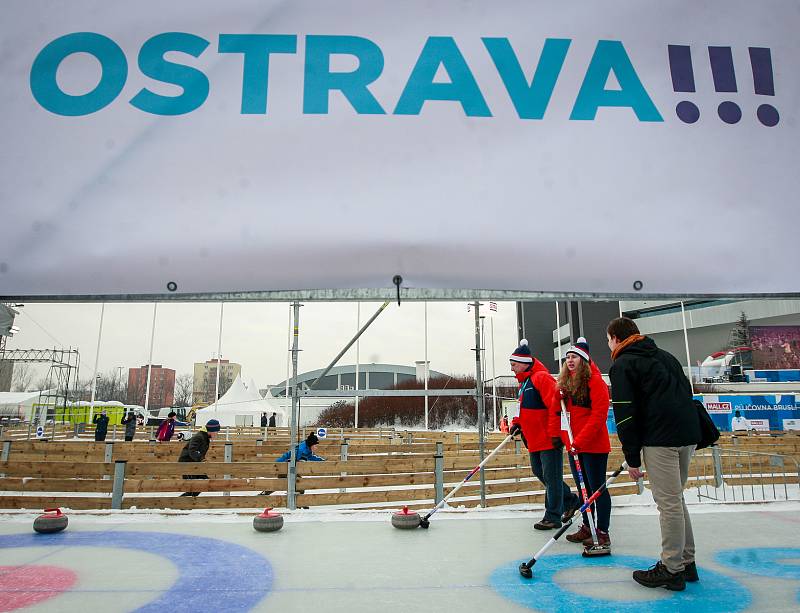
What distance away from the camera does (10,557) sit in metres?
3.71

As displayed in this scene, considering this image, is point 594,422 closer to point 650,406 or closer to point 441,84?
point 650,406

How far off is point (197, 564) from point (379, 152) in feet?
9.93

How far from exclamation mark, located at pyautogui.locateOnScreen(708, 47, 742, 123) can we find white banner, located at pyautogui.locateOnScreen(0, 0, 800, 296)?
0.02 m

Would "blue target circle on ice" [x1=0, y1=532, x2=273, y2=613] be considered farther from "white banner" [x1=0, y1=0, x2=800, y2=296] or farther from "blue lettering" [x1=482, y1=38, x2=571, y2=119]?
"blue lettering" [x1=482, y1=38, x2=571, y2=119]

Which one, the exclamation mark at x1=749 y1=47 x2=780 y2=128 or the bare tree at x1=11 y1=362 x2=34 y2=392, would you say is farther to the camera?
the bare tree at x1=11 y1=362 x2=34 y2=392

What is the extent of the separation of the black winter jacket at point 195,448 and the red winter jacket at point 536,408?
19.4 ft

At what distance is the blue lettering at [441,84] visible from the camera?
7.37 ft

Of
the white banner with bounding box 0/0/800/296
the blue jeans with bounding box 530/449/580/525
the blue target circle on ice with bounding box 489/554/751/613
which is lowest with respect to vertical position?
the blue target circle on ice with bounding box 489/554/751/613

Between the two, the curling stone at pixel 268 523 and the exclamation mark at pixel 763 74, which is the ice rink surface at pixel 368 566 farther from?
the exclamation mark at pixel 763 74

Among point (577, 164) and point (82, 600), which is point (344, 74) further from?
point (82, 600)

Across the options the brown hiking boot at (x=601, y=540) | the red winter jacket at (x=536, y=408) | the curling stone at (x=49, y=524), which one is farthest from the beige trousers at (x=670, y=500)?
the curling stone at (x=49, y=524)

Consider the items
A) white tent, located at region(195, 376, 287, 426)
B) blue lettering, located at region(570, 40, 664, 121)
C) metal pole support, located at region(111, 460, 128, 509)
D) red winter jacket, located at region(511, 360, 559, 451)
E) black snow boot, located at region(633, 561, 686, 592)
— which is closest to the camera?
blue lettering, located at region(570, 40, 664, 121)

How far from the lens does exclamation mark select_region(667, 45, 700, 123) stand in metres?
2.28

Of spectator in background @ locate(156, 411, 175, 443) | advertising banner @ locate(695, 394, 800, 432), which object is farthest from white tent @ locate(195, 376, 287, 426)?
advertising banner @ locate(695, 394, 800, 432)
